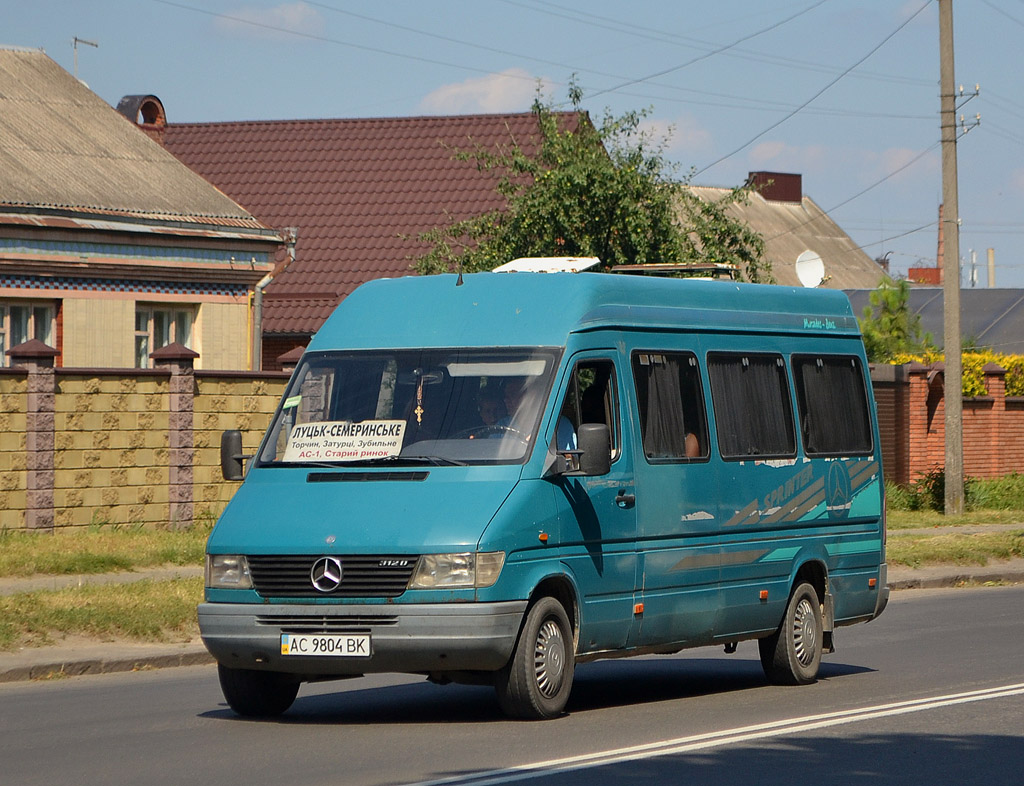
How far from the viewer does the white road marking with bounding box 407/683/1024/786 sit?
7.98m

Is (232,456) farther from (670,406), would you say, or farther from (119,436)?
(119,436)

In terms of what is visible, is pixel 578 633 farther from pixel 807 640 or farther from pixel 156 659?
pixel 156 659

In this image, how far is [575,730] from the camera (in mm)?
9555

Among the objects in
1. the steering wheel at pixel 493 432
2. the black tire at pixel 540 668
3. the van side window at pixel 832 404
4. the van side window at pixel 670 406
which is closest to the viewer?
the black tire at pixel 540 668

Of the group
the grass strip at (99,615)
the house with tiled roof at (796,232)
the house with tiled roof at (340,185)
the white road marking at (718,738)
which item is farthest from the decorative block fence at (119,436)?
the house with tiled roof at (796,232)

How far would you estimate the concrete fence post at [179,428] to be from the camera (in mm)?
21344

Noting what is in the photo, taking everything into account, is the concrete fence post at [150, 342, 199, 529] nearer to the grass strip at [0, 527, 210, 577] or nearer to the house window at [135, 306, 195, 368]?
the grass strip at [0, 527, 210, 577]

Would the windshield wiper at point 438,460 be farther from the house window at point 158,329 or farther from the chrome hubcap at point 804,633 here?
the house window at point 158,329

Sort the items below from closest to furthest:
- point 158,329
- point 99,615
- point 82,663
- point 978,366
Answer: point 82,663 → point 99,615 → point 158,329 → point 978,366

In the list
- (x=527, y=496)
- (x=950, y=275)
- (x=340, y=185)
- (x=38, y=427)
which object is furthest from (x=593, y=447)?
(x=340, y=185)

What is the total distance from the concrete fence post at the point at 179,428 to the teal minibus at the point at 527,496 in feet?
34.3

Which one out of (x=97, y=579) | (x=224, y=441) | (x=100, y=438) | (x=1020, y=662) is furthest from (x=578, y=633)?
(x=100, y=438)

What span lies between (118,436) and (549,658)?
1199cm

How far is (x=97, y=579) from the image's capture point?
57.1 ft
